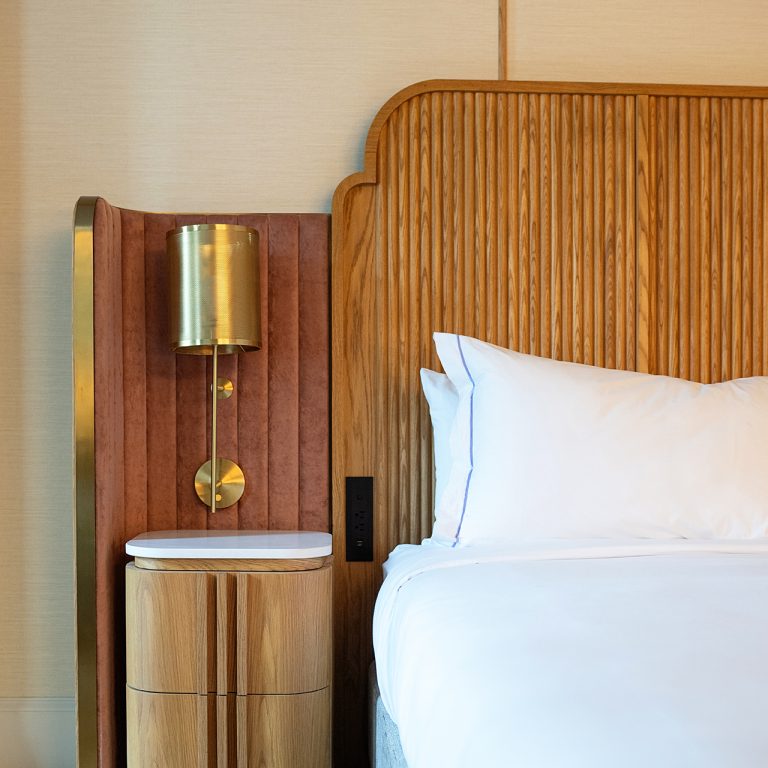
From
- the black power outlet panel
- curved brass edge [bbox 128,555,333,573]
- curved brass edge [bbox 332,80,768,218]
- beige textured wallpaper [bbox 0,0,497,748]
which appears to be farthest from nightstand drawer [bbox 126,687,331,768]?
curved brass edge [bbox 332,80,768,218]

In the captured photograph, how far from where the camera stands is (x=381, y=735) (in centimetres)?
176

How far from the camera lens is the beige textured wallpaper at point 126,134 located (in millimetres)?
2299

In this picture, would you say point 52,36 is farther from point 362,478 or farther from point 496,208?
point 362,478

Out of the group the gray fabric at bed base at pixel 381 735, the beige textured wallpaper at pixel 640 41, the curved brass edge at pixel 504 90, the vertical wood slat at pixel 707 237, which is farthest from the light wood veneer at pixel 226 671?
the beige textured wallpaper at pixel 640 41

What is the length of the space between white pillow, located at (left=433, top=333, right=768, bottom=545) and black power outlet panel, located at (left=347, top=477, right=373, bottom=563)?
30 cm

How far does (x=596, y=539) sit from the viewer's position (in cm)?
181

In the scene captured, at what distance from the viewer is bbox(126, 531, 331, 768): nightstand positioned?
1.85 metres

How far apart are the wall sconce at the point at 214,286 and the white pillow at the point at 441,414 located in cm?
46

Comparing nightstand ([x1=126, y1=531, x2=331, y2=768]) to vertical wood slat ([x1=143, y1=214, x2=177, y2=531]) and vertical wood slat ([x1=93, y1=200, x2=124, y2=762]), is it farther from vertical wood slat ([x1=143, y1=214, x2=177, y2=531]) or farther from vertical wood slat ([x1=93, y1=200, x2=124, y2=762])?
vertical wood slat ([x1=143, y1=214, x2=177, y2=531])

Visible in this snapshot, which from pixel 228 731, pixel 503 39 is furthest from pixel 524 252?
pixel 228 731

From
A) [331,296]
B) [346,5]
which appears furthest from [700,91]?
[331,296]

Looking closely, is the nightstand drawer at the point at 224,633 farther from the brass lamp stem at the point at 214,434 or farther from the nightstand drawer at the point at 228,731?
the brass lamp stem at the point at 214,434

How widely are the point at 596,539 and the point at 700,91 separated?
133 centimetres

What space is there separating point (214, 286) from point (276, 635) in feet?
2.73
